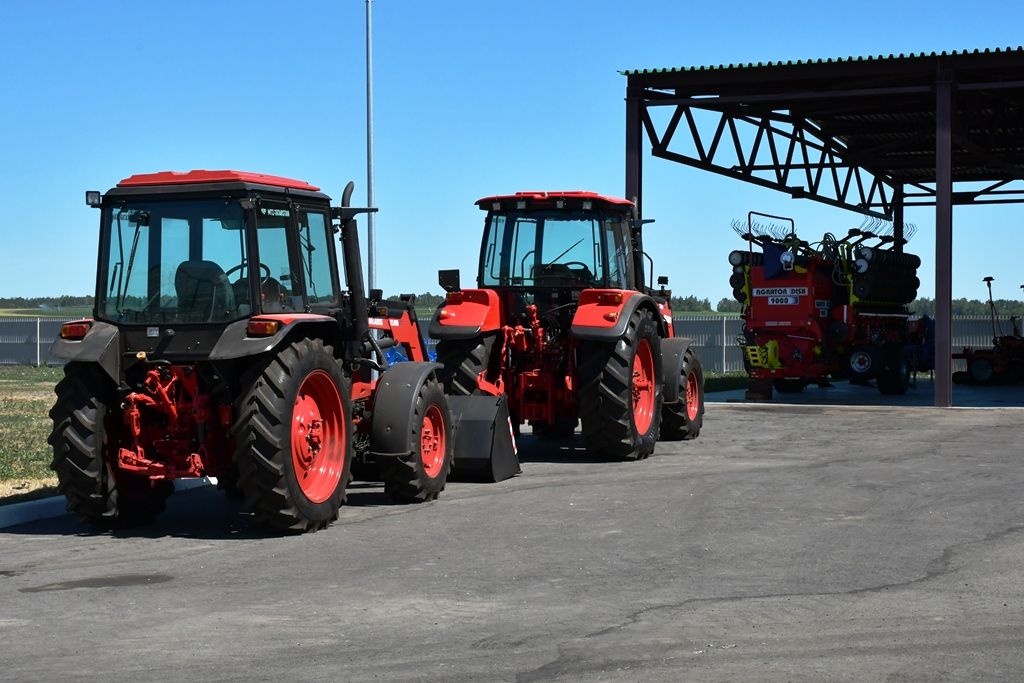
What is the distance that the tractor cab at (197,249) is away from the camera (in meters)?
9.71

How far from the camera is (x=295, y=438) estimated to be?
965cm

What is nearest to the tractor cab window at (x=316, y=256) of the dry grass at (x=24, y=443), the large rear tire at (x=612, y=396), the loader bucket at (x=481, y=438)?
the loader bucket at (x=481, y=438)

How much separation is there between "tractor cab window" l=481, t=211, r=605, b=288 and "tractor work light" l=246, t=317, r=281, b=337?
19.6ft

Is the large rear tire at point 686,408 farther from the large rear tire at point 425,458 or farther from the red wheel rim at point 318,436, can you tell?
the red wheel rim at point 318,436

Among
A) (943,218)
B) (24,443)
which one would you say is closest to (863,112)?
(943,218)

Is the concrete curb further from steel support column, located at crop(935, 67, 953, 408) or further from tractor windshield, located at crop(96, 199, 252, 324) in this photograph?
steel support column, located at crop(935, 67, 953, 408)

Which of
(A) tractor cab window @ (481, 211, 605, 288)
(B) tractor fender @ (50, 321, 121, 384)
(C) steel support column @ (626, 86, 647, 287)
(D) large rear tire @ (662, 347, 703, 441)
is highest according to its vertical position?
(C) steel support column @ (626, 86, 647, 287)

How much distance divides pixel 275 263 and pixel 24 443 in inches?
267

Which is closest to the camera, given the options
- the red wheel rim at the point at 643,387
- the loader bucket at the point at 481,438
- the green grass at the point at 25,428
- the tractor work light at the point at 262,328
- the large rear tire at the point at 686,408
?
the tractor work light at the point at 262,328

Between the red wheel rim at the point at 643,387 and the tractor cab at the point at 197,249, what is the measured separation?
18.3 ft

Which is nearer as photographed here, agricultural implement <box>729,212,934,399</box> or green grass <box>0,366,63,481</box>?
green grass <box>0,366,63,481</box>

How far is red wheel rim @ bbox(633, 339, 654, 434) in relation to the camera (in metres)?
14.9

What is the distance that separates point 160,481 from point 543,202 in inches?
241

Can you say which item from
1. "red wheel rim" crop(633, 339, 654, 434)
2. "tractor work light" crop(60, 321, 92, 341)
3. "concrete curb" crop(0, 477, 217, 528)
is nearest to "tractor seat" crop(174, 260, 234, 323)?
"tractor work light" crop(60, 321, 92, 341)
